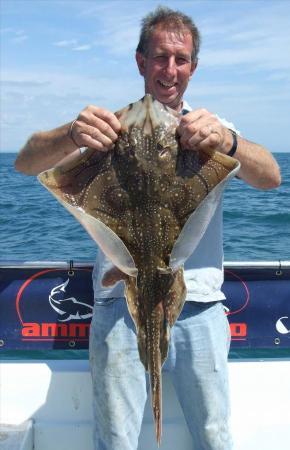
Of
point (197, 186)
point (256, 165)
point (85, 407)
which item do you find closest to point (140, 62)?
point (256, 165)

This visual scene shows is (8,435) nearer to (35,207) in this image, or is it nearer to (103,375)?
(103,375)

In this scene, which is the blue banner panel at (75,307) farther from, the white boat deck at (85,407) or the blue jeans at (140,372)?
the blue jeans at (140,372)

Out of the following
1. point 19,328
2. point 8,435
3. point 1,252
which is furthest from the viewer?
point 1,252

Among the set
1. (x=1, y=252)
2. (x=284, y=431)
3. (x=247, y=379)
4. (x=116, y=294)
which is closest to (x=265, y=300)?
(x=247, y=379)

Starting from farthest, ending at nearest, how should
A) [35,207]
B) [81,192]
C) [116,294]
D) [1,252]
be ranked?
[35,207] < [1,252] < [116,294] < [81,192]

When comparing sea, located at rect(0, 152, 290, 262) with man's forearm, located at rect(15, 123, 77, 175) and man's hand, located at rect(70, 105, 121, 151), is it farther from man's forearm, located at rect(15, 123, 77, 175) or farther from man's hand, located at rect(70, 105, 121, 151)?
man's hand, located at rect(70, 105, 121, 151)

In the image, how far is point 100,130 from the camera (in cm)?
213

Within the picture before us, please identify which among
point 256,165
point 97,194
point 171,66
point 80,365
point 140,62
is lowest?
point 80,365

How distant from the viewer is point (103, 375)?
2.96 m

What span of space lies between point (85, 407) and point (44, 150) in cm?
182

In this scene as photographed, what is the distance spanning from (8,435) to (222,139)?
2.35 meters

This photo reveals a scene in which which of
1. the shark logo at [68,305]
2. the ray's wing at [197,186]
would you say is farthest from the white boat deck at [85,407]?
the ray's wing at [197,186]

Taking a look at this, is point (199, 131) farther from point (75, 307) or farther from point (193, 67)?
point (75, 307)

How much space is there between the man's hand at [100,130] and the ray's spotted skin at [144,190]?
40 millimetres
